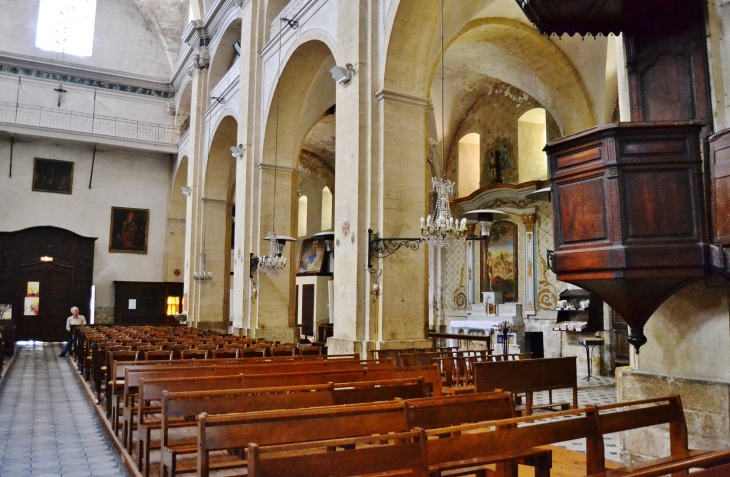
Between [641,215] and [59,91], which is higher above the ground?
[59,91]

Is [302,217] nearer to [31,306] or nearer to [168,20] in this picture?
[168,20]

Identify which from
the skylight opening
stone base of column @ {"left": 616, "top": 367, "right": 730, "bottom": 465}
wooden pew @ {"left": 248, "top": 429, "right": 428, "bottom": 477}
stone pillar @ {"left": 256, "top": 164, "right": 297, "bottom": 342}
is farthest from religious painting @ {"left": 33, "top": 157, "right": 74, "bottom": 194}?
wooden pew @ {"left": 248, "top": 429, "right": 428, "bottom": 477}

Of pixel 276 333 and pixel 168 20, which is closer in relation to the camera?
pixel 276 333

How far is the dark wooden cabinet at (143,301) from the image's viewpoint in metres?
21.4

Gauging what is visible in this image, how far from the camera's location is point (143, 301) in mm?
21938

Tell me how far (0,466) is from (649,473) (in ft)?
16.5

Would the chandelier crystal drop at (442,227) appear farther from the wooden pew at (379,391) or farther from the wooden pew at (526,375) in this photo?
the wooden pew at (379,391)

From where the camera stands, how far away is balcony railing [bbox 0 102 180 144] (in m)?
20.7

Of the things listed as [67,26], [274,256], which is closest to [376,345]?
[274,256]

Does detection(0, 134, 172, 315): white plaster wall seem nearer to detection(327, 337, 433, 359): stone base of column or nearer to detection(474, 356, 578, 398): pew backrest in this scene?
detection(327, 337, 433, 359): stone base of column

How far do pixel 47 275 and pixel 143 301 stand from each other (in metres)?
Answer: 3.32

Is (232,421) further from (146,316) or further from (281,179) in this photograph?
(146,316)

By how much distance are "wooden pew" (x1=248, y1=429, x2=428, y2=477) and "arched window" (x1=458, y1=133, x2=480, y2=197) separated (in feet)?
46.8

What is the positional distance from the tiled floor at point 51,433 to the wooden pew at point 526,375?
322cm
